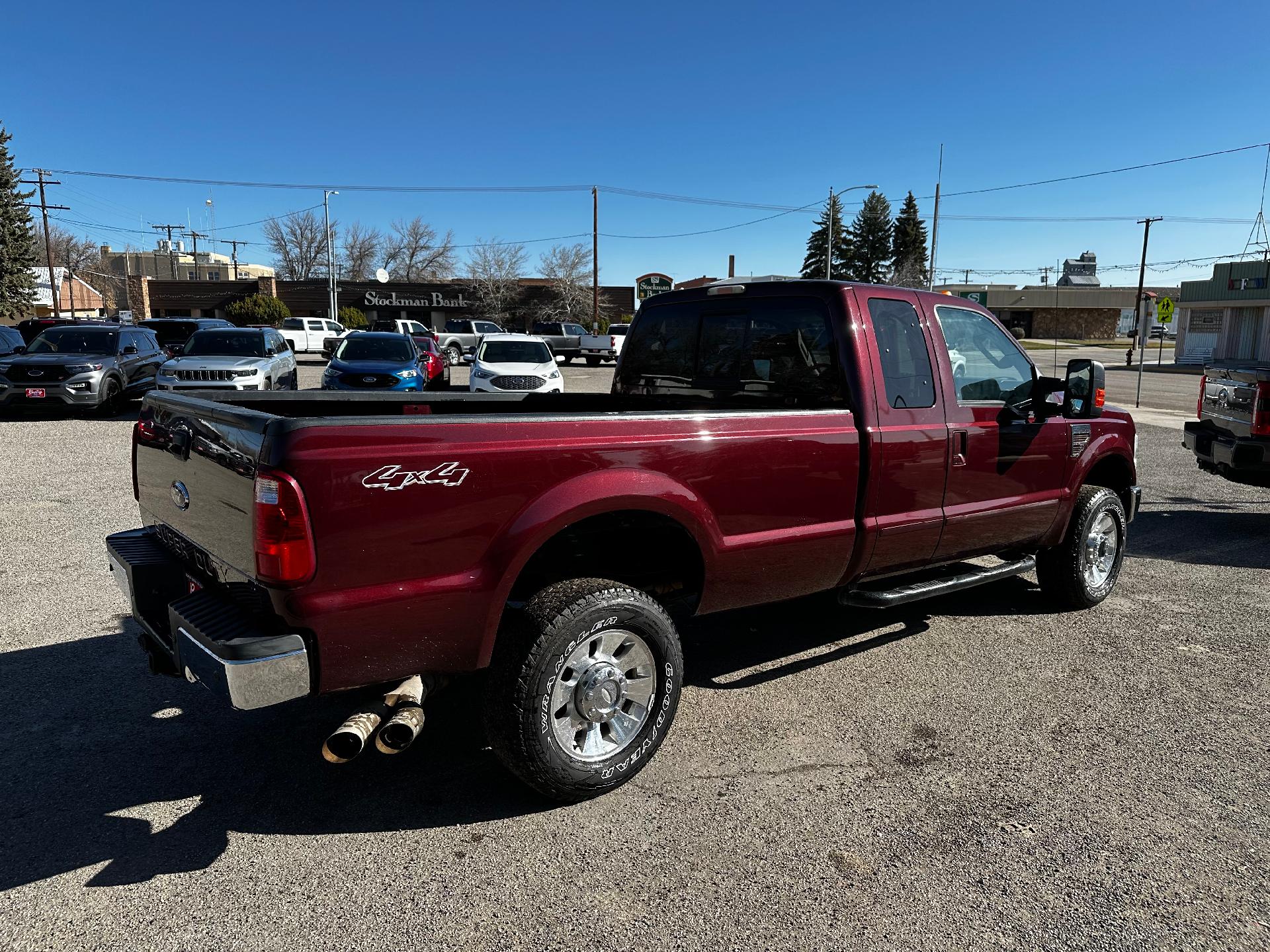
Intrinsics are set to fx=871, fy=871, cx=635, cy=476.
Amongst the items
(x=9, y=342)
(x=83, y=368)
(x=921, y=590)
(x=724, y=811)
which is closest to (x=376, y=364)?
(x=83, y=368)

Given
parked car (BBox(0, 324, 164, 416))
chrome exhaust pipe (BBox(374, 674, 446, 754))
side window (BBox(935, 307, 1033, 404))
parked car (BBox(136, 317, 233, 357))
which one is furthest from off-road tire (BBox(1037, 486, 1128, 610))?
parked car (BBox(136, 317, 233, 357))

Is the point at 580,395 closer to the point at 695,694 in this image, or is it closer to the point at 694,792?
the point at 695,694

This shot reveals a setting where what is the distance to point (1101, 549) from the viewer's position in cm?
590

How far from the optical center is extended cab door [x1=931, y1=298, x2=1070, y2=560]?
4730mm

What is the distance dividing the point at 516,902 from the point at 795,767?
4.58ft

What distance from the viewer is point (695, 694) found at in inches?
175

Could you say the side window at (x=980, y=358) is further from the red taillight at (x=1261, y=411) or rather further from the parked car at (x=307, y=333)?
the parked car at (x=307, y=333)

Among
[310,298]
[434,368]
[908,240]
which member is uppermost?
[908,240]

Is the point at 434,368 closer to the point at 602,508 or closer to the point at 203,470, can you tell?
the point at 203,470

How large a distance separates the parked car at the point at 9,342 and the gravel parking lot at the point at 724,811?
47.9 feet

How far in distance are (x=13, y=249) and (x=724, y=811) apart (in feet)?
197

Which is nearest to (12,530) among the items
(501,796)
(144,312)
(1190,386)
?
(501,796)

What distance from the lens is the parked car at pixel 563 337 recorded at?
3556cm

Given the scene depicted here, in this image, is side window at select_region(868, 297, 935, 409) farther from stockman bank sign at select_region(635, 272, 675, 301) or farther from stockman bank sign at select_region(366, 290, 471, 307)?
stockman bank sign at select_region(366, 290, 471, 307)
